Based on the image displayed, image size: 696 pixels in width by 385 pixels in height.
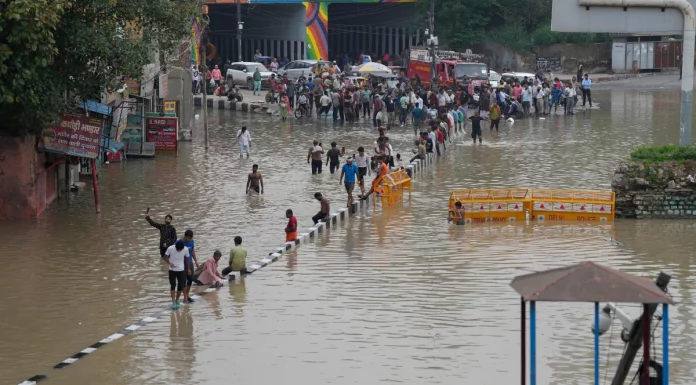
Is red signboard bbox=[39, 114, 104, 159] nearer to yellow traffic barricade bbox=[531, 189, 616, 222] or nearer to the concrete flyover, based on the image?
yellow traffic barricade bbox=[531, 189, 616, 222]

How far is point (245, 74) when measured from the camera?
54250mm

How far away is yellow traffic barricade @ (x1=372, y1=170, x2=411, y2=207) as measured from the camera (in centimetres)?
2619

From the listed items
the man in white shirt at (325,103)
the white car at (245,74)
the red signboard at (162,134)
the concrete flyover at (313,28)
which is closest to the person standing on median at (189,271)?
the red signboard at (162,134)

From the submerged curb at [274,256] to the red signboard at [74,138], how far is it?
516 centimetres

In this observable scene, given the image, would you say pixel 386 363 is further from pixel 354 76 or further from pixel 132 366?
pixel 354 76

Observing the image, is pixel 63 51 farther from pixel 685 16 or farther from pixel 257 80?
pixel 257 80

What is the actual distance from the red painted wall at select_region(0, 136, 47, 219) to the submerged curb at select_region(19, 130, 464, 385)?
18.7 feet

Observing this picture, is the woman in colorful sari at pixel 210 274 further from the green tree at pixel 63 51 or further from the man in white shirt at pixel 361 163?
the man in white shirt at pixel 361 163

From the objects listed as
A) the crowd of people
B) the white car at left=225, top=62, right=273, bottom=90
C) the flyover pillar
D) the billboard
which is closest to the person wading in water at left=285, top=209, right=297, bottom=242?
the crowd of people

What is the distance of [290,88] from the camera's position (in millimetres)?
47906

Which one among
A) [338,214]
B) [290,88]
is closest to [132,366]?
[338,214]

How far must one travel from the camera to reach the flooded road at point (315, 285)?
15.2 meters

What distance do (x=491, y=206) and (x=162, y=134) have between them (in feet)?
43.4

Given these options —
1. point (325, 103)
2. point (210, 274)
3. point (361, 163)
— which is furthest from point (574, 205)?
point (325, 103)
